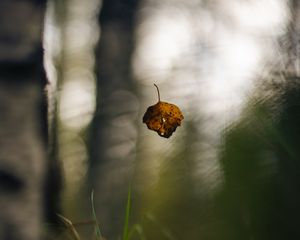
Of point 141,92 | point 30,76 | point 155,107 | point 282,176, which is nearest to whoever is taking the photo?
point 30,76

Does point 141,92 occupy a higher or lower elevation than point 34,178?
lower

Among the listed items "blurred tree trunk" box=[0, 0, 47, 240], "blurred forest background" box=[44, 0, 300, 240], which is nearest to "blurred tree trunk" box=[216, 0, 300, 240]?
"blurred forest background" box=[44, 0, 300, 240]

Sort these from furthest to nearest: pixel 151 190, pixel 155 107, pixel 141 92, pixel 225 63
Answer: pixel 151 190 → pixel 141 92 → pixel 225 63 → pixel 155 107

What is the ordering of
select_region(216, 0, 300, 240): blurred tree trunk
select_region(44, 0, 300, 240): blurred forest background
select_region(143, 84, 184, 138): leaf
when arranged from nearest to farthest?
select_region(143, 84, 184, 138): leaf, select_region(216, 0, 300, 240): blurred tree trunk, select_region(44, 0, 300, 240): blurred forest background

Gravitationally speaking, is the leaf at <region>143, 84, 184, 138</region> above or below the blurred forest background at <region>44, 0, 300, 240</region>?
above

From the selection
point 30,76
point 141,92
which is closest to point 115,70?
point 141,92

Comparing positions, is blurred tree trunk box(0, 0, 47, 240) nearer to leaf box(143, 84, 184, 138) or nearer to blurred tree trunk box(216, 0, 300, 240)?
leaf box(143, 84, 184, 138)

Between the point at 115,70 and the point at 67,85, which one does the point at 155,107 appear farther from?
the point at 67,85
